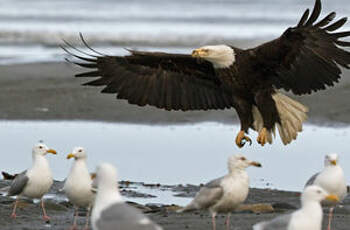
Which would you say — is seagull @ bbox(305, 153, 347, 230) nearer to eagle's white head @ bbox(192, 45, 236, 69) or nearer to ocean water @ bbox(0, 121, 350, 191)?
ocean water @ bbox(0, 121, 350, 191)

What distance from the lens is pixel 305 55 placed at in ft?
34.6

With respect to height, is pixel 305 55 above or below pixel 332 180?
above

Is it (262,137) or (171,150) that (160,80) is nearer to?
(171,150)

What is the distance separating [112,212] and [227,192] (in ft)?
5.44

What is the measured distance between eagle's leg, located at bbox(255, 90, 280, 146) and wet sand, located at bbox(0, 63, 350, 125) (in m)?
3.53

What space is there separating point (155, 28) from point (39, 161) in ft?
63.3

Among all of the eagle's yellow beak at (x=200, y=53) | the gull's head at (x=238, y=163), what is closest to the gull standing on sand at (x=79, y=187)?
the gull's head at (x=238, y=163)

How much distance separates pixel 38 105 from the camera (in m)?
15.8

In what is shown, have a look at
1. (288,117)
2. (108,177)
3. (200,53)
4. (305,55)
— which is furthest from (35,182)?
(288,117)

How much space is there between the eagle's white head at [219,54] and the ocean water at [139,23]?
10507 mm

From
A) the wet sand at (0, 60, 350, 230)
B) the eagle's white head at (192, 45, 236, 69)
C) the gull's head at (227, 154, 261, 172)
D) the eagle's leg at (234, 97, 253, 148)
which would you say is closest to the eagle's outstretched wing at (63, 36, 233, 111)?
the eagle's leg at (234, 97, 253, 148)

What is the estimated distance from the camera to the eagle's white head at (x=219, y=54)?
34.8ft

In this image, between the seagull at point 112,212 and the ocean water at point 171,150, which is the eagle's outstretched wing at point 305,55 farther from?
the seagull at point 112,212

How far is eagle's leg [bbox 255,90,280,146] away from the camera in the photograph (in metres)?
10.8
